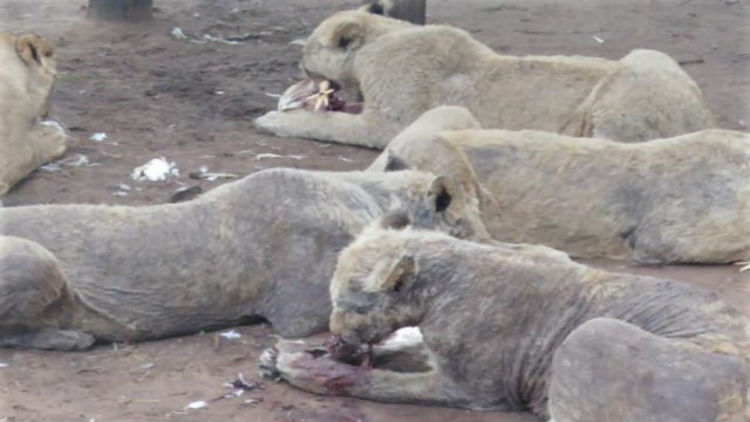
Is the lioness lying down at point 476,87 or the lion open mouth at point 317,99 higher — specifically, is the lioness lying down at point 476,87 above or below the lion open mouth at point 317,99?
above

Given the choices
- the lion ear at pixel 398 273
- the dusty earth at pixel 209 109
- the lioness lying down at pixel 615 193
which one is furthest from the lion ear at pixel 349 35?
the lion ear at pixel 398 273

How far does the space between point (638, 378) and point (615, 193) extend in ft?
9.81

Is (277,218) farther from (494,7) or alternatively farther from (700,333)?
(494,7)

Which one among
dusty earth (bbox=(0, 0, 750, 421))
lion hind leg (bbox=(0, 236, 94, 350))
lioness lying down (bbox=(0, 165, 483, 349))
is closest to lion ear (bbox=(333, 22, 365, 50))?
dusty earth (bbox=(0, 0, 750, 421))

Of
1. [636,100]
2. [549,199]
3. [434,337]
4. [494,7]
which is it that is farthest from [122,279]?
[494,7]

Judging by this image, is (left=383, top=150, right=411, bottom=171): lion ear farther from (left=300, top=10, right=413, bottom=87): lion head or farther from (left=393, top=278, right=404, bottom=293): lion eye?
(left=300, top=10, right=413, bottom=87): lion head

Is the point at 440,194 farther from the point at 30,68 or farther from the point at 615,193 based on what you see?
the point at 30,68

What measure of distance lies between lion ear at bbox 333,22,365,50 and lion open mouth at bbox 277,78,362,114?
15.9 inches

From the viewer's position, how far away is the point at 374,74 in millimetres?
11211

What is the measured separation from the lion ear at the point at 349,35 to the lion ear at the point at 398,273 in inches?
197

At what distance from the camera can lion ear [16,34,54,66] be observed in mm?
10633

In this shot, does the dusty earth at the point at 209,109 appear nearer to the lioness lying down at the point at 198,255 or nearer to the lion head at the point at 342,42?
the lioness lying down at the point at 198,255

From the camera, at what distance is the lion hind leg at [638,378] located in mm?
5785

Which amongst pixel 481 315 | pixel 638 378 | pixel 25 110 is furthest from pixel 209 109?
pixel 638 378
